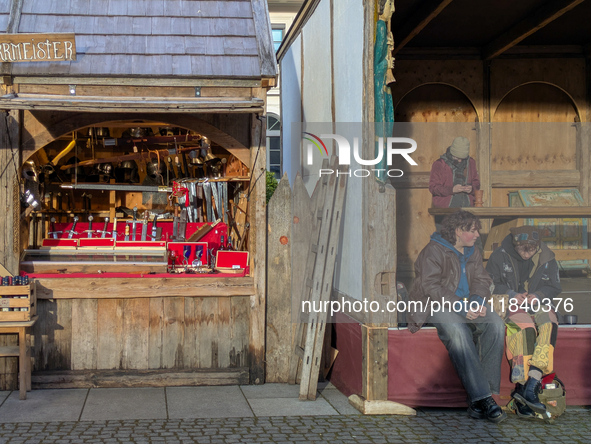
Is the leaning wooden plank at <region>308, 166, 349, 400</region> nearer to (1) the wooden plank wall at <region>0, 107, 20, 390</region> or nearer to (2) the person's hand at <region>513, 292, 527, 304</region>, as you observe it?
(2) the person's hand at <region>513, 292, 527, 304</region>

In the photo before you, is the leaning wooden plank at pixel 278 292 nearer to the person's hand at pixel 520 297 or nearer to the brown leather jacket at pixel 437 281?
the brown leather jacket at pixel 437 281

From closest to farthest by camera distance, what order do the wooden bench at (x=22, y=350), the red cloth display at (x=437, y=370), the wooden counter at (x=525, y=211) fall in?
the red cloth display at (x=437, y=370)
the wooden bench at (x=22, y=350)
the wooden counter at (x=525, y=211)

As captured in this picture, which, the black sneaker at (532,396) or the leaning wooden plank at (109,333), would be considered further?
the leaning wooden plank at (109,333)

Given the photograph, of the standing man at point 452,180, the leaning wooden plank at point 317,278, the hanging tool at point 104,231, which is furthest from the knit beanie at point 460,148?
the hanging tool at point 104,231

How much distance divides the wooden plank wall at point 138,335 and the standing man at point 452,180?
2.88 meters

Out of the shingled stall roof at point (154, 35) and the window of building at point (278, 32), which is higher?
the window of building at point (278, 32)

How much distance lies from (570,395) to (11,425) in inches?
184

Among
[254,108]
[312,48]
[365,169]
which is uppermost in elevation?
[312,48]

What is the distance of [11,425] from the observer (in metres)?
5.00

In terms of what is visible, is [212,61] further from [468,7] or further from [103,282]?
[468,7]

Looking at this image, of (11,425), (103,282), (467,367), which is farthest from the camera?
(103,282)

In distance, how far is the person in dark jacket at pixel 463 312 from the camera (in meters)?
5.36

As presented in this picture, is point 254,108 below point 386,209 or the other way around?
the other way around

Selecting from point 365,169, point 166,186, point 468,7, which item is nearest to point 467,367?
point 365,169
